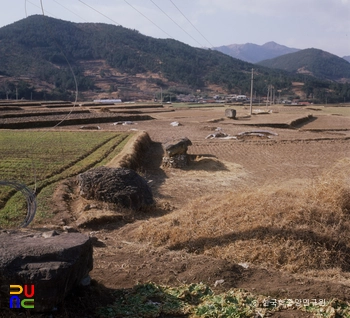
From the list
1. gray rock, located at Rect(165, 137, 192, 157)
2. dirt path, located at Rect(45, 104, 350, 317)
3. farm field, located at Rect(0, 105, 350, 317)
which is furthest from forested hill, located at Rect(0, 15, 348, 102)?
farm field, located at Rect(0, 105, 350, 317)

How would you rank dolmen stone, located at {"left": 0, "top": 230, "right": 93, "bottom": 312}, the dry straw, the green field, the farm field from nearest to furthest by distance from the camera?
dolmen stone, located at {"left": 0, "top": 230, "right": 93, "bottom": 312} < the farm field < the dry straw < the green field

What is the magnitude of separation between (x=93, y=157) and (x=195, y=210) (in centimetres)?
869

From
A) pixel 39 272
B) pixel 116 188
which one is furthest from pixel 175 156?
pixel 39 272

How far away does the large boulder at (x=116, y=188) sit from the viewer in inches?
371

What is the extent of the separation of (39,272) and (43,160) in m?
11.2

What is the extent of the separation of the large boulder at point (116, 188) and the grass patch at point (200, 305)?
433cm

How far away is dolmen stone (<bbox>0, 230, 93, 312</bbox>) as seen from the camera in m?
4.26

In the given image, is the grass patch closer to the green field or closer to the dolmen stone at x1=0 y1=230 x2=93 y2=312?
the dolmen stone at x1=0 y1=230 x2=93 y2=312

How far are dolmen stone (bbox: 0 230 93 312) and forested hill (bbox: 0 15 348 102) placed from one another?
265 ft

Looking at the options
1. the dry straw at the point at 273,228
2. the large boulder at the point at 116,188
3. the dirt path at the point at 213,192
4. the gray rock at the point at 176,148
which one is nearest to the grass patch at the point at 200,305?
the dirt path at the point at 213,192

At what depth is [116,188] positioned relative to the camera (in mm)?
9633

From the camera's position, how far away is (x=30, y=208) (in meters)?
7.86

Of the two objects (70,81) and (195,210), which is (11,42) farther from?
(195,210)

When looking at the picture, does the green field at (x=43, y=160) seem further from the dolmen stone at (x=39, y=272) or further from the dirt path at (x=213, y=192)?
the dolmen stone at (x=39, y=272)
